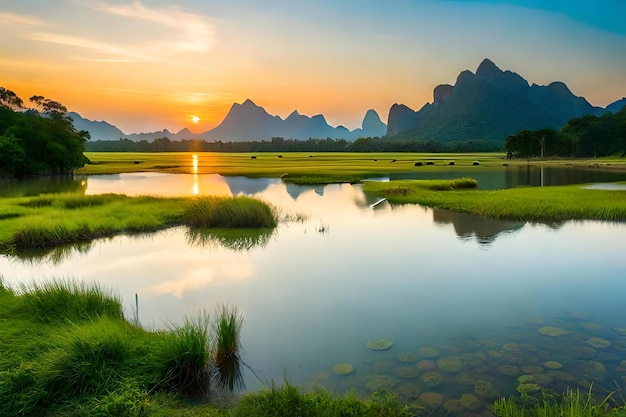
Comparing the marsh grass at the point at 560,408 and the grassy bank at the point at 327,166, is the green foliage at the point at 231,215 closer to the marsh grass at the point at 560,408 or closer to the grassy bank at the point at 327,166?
the marsh grass at the point at 560,408

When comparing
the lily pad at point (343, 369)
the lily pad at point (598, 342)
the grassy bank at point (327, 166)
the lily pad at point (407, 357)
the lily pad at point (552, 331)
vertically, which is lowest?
the lily pad at point (343, 369)

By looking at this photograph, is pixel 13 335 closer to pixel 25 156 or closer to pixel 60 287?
pixel 60 287

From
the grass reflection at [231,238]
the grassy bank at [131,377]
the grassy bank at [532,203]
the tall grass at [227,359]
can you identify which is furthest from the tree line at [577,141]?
the grassy bank at [131,377]

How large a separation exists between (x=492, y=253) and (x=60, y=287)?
14.5 m

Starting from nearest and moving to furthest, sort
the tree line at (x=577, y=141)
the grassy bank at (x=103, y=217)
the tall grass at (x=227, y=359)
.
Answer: the tall grass at (x=227, y=359) < the grassy bank at (x=103, y=217) < the tree line at (x=577, y=141)

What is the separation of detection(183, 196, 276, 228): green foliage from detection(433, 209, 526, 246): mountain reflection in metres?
9.45

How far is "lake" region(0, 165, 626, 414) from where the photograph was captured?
7.97 meters

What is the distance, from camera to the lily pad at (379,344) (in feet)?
29.6

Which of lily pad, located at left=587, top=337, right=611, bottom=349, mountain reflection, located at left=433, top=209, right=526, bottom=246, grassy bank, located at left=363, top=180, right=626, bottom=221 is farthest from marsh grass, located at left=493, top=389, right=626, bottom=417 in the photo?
grassy bank, located at left=363, top=180, right=626, bottom=221

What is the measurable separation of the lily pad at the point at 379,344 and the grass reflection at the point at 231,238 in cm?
994

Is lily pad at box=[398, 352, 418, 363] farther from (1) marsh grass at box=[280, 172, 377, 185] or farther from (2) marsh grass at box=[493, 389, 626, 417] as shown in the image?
(1) marsh grass at box=[280, 172, 377, 185]

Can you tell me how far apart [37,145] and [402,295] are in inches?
2824

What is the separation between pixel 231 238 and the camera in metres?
20.6

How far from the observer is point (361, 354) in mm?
8742
